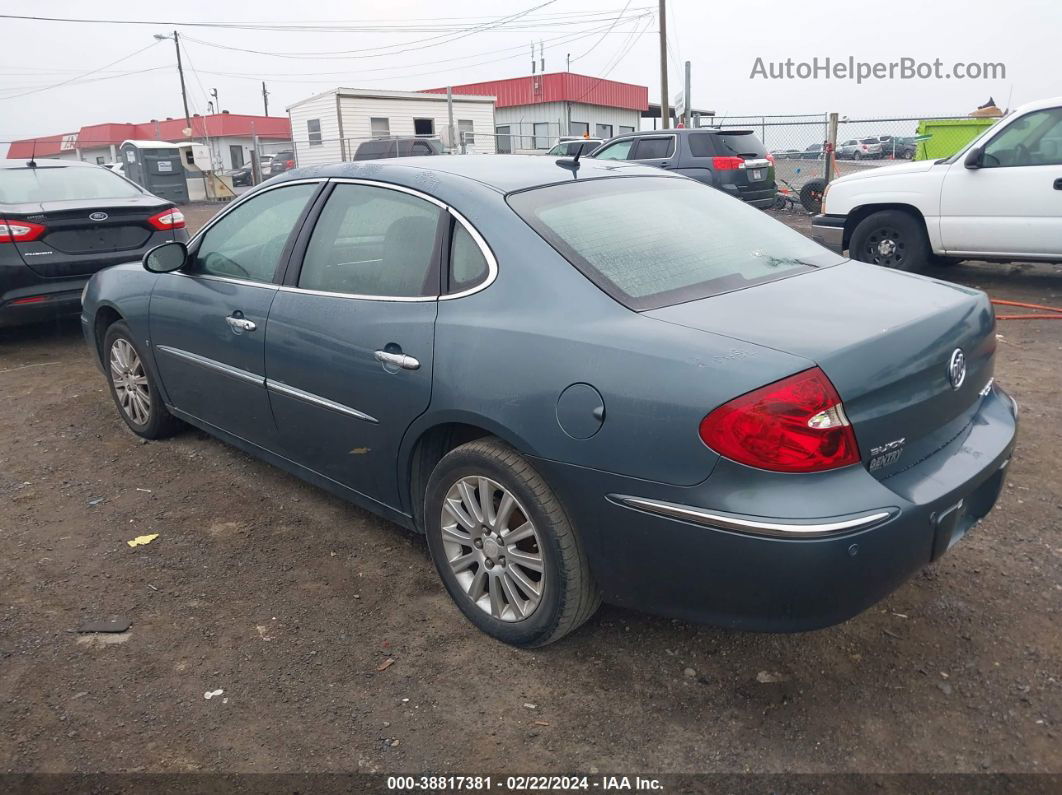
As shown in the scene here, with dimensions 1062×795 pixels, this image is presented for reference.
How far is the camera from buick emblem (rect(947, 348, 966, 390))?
8.46ft

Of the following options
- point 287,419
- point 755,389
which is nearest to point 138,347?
point 287,419

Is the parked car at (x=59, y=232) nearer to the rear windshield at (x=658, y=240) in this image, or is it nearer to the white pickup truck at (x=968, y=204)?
the rear windshield at (x=658, y=240)

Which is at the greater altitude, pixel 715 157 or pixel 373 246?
pixel 715 157

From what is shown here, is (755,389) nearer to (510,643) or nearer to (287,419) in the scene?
(510,643)

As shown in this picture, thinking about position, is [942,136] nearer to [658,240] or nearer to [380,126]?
[658,240]

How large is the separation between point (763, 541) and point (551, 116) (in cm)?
3736

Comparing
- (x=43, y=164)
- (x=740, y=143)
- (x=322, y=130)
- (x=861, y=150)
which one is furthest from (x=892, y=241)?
(x=322, y=130)

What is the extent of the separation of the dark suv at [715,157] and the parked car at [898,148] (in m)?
8.66

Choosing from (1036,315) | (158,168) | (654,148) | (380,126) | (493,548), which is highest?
(380,126)

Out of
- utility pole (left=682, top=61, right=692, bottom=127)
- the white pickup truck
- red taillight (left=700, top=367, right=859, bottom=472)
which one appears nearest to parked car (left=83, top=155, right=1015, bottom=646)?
red taillight (left=700, top=367, right=859, bottom=472)

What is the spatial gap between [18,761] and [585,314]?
2098 mm

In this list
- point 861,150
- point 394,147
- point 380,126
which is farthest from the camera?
point 380,126

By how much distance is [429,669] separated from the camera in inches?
111

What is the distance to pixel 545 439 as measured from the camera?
2.51 metres
